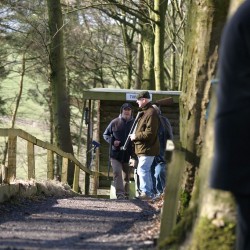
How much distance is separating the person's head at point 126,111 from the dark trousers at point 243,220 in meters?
11.0

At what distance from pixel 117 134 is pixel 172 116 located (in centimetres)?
771

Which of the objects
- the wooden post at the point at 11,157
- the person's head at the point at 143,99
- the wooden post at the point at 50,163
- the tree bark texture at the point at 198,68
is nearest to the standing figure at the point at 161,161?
the person's head at the point at 143,99

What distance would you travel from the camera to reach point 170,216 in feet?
20.7

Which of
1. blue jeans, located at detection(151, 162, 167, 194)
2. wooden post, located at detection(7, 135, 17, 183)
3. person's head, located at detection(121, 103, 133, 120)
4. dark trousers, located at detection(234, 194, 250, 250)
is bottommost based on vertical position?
blue jeans, located at detection(151, 162, 167, 194)

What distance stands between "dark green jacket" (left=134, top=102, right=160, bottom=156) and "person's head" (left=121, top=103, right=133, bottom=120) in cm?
166

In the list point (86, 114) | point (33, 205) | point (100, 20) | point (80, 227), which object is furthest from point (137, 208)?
point (100, 20)

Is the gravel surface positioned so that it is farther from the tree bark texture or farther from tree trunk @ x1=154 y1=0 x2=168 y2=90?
tree trunk @ x1=154 y1=0 x2=168 y2=90

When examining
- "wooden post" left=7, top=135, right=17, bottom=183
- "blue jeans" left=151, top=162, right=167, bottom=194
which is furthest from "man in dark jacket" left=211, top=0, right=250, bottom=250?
"blue jeans" left=151, top=162, right=167, bottom=194

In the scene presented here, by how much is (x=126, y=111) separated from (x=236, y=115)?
11.2 meters

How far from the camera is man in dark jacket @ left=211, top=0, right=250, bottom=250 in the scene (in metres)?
3.75

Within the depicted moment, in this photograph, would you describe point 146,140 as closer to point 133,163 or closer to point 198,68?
point 133,163

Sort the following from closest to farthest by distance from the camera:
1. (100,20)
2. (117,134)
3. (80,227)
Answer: (80,227)
(117,134)
(100,20)

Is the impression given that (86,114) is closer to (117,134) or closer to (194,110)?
(117,134)

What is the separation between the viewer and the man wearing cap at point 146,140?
1285 cm
